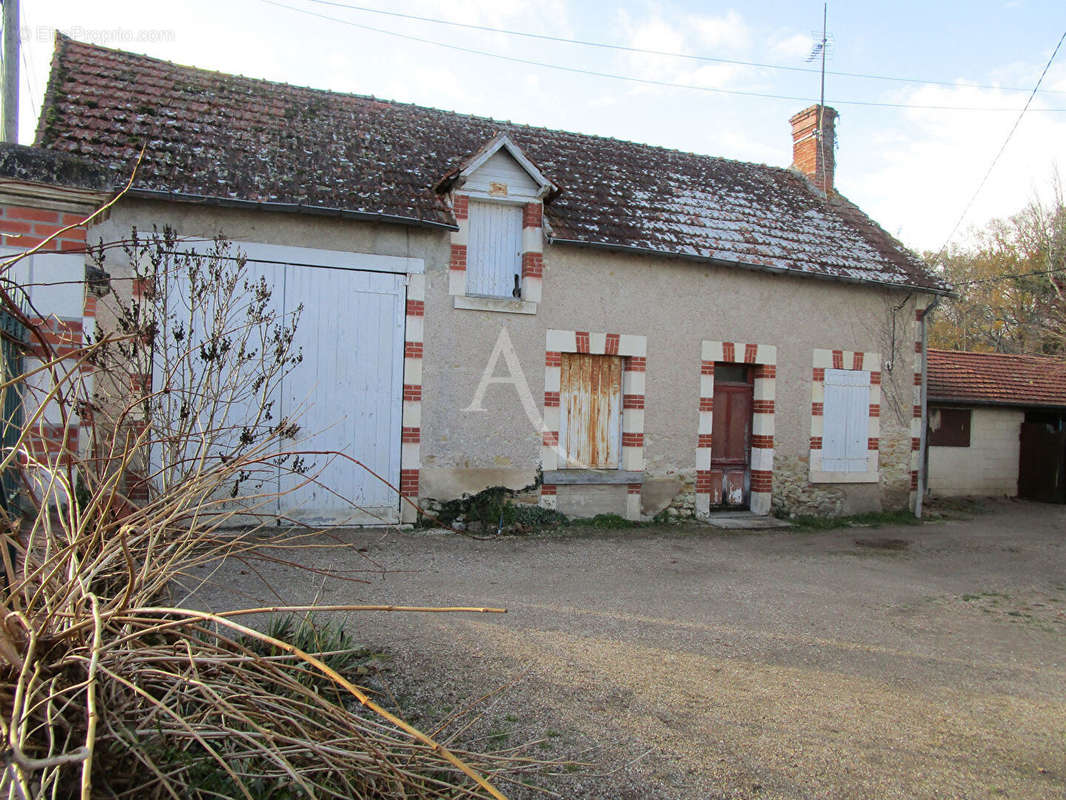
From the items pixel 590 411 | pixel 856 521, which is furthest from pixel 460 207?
pixel 856 521

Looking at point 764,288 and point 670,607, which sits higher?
point 764,288

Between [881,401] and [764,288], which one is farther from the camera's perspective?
[881,401]

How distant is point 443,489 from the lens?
9609 millimetres

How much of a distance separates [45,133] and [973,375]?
17.7 m

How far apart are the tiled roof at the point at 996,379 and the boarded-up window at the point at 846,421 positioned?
4137 millimetres

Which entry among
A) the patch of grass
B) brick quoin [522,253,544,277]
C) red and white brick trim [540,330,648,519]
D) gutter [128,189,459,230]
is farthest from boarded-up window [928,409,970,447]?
gutter [128,189,459,230]

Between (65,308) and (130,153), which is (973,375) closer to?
(130,153)

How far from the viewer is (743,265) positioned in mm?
11102

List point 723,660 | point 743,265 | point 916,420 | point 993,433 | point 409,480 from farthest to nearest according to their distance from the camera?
point 993,433
point 916,420
point 743,265
point 409,480
point 723,660

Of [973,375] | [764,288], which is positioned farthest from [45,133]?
[973,375]

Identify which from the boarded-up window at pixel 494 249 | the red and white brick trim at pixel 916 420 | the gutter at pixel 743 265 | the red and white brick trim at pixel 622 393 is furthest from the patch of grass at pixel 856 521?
the boarded-up window at pixel 494 249

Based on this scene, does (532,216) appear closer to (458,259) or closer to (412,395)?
(458,259)

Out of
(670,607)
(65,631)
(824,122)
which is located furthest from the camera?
(824,122)

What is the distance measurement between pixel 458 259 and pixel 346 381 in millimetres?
2138
